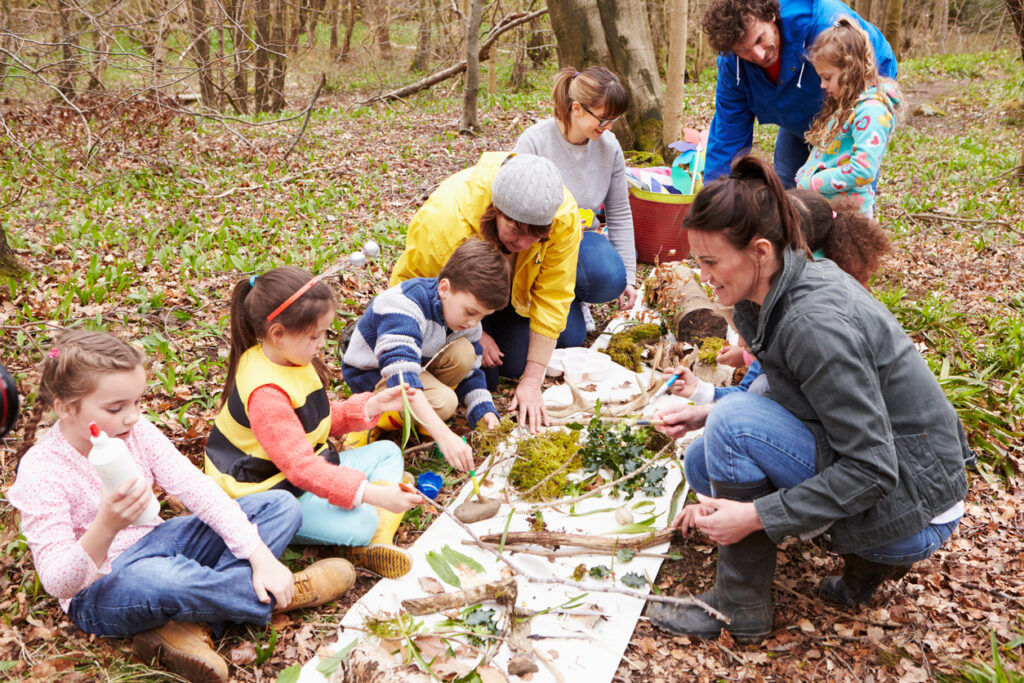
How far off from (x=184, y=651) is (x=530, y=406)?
1617mm

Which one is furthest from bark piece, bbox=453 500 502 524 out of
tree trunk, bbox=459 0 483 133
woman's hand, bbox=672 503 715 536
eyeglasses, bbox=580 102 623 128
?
tree trunk, bbox=459 0 483 133

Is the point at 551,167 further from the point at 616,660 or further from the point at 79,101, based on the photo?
the point at 79,101

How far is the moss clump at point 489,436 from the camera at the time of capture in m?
2.80

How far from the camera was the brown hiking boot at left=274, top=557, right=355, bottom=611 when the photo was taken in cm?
204

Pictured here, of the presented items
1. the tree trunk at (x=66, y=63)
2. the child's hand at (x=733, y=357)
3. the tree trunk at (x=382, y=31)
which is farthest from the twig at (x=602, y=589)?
the tree trunk at (x=382, y=31)

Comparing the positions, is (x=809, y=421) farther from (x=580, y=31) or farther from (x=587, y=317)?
(x=580, y=31)

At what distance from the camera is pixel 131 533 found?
6.54 feet

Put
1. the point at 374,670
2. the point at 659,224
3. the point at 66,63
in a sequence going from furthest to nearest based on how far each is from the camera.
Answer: the point at 66,63
the point at 659,224
the point at 374,670

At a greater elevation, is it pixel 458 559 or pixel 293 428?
pixel 293 428

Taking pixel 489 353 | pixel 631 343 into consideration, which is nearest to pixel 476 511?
pixel 489 353

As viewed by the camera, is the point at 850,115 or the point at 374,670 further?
the point at 850,115

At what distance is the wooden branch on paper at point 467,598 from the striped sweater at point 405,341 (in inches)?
30.8

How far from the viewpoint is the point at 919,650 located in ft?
6.44

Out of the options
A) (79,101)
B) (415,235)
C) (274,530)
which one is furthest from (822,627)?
(79,101)
